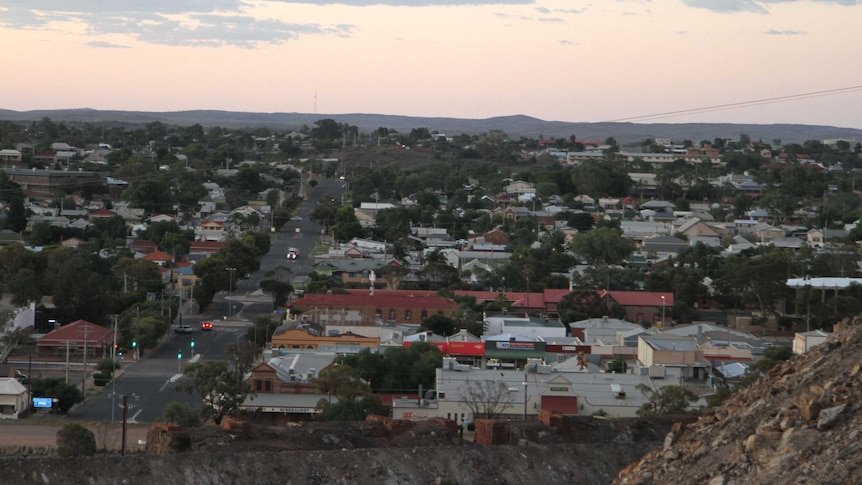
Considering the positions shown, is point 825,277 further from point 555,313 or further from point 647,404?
point 647,404

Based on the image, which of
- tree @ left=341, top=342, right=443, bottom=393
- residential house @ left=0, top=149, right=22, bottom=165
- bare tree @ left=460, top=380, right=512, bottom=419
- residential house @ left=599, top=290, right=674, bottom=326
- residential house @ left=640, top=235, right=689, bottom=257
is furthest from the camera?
residential house @ left=0, top=149, right=22, bottom=165

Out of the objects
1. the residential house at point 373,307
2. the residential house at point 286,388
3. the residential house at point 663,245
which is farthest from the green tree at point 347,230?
the residential house at point 286,388

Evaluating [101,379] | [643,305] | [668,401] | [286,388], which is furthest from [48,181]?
[668,401]

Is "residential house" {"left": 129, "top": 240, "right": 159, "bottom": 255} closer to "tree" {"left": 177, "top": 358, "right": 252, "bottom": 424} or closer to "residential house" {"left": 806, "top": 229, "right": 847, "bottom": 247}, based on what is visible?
"residential house" {"left": 806, "top": 229, "right": 847, "bottom": 247}

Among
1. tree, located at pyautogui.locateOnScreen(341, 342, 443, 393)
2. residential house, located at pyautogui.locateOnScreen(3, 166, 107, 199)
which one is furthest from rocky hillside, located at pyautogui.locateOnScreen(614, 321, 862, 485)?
residential house, located at pyautogui.locateOnScreen(3, 166, 107, 199)

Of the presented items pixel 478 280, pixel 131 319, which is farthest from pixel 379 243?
pixel 131 319

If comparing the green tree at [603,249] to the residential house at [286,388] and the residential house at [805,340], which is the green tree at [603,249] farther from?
the residential house at [286,388]
